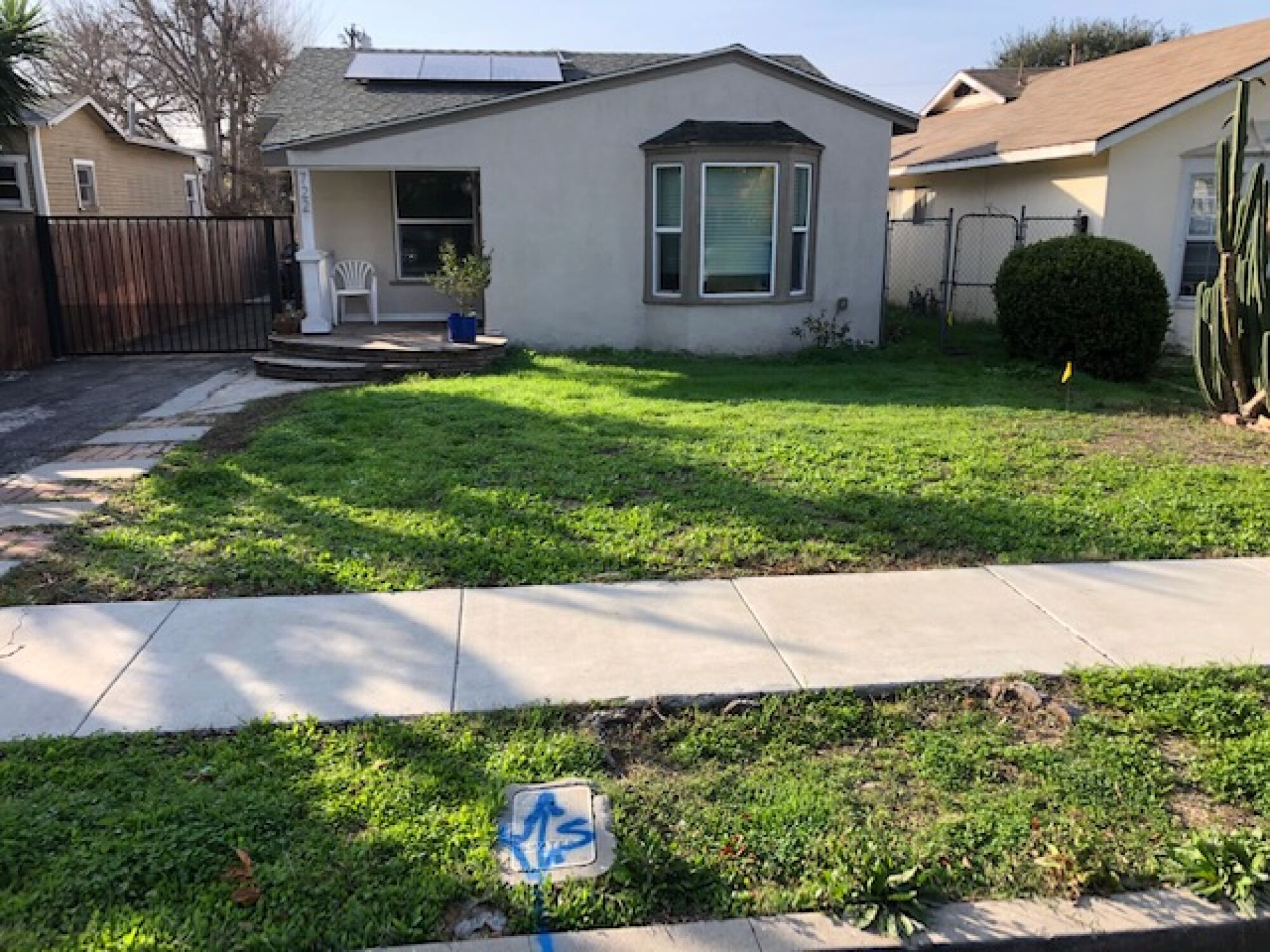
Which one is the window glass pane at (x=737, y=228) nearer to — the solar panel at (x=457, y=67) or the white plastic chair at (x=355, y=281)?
the solar panel at (x=457, y=67)

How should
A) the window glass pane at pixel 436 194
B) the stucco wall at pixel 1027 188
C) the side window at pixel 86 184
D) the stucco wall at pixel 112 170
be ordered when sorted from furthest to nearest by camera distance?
the side window at pixel 86 184 < the stucco wall at pixel 112 170 < the window glass pane at pixel 436 194 < the stucco wall at pixel 1027 188

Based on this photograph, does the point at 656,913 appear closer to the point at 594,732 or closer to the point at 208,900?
the point at 594,732

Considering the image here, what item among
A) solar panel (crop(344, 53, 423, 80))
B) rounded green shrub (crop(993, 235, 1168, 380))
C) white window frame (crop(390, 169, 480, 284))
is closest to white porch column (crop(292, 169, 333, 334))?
white window frame (crop(390, 169, 480, 284))

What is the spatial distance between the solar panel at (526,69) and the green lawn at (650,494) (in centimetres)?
738

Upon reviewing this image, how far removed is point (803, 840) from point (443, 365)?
9835 mm

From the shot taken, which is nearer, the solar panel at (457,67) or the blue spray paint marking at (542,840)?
the blue spray paint marking at (542,840)

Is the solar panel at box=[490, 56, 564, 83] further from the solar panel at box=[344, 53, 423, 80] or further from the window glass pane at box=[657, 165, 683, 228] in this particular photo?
the window glass pane at box=[657, 165, 683, 228]

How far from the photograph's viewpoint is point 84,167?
Answer: 1950cm

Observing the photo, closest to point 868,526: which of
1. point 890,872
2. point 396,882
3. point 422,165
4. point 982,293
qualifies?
point 890,872

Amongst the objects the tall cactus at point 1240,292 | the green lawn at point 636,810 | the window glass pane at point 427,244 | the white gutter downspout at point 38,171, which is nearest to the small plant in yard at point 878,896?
the green lawn at point 636,810

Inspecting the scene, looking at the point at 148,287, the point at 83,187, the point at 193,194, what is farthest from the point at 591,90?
the point at 193,194

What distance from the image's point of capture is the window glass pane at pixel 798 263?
45.6 ft

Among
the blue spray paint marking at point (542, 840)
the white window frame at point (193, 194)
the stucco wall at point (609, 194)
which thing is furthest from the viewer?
the white window frame at point (193, 194)

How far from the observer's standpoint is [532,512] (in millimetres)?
6320
